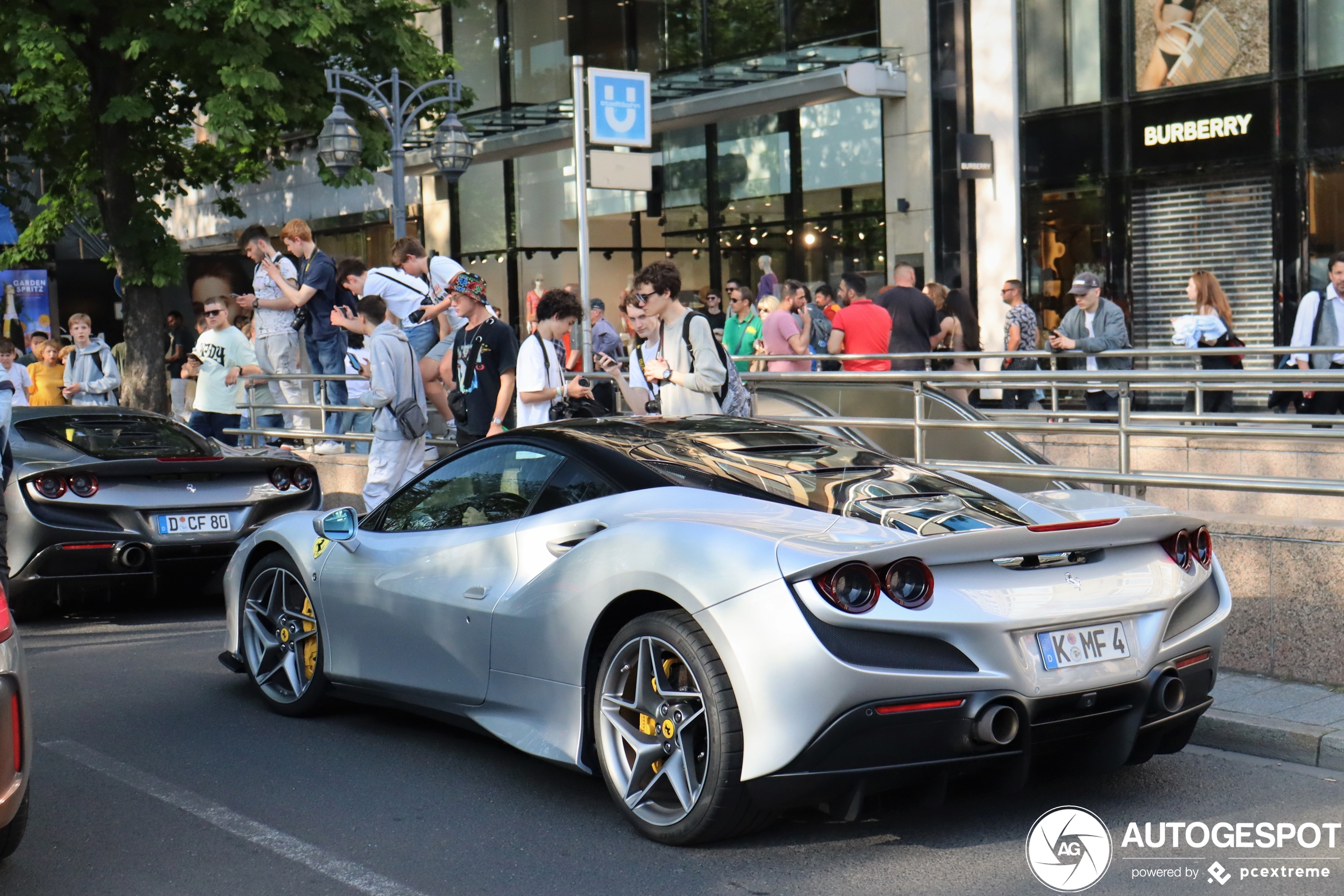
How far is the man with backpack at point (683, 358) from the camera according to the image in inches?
299

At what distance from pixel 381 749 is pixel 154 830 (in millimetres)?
1152

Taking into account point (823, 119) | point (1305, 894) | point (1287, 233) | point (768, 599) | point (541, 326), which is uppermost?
point (823, 119)

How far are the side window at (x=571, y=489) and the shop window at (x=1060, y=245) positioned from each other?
15.6 meters

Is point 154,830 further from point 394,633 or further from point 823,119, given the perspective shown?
point 823,119

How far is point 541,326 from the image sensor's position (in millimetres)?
8695

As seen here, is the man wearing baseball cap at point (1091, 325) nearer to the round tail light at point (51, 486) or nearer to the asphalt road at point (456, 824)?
the asphalt road at point (456, 824)

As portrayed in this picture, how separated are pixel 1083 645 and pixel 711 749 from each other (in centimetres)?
116

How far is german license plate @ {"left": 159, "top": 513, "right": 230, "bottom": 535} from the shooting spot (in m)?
8.76

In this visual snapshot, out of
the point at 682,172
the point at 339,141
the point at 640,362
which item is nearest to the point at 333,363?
the point at 339,141

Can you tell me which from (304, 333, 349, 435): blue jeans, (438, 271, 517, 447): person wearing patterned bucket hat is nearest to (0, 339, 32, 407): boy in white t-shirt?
(304, 333, 349, 435): blue jeans

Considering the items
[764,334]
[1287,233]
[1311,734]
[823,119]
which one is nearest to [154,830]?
[1311,734]

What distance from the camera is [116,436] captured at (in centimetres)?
944

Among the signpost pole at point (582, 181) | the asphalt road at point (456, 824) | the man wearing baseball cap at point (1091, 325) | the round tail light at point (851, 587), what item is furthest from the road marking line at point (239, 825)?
the man wearing baseball cap at point (1091, 325)

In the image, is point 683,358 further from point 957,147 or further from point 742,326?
point 957,147
